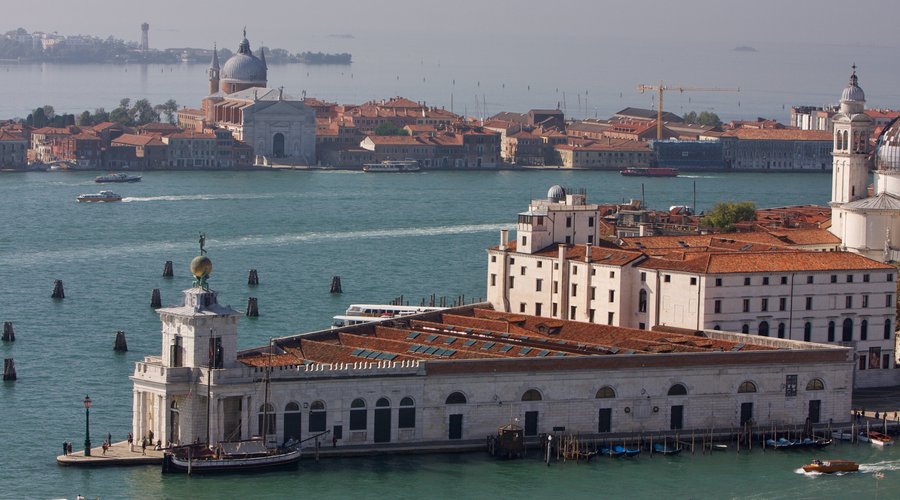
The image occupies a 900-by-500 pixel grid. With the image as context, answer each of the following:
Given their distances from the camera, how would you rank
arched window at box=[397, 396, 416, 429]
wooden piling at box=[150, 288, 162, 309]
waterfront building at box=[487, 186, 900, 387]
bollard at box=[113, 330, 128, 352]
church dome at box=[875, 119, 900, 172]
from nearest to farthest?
arched window at box=[397, 396, 416, 429] < waterfront building at box=[487, 186, 900, 387] < bollard at box=[113, 330, 128, 352] < church dome at box=[875, 119, 900, 172] < wooden piling at box=[150, 288, 162, 309]

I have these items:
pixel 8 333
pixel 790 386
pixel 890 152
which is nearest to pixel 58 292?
pixel 8 333

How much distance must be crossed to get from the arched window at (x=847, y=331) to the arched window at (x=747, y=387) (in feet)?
24.0

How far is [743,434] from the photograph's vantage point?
44.0 meters

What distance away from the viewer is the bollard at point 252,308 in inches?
2466

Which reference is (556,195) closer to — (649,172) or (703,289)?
(703,289)

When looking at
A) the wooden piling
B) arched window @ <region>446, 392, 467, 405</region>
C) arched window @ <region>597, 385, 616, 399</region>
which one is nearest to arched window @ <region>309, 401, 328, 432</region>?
arched window @ <region>446, 392, 467, 405</region>

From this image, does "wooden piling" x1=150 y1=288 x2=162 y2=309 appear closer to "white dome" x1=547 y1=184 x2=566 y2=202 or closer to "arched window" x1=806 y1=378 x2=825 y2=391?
"white dome" x1=547 y1=184 x2=566 y2=202

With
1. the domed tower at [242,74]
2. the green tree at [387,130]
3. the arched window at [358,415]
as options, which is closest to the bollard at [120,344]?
the arched window at [358,415]

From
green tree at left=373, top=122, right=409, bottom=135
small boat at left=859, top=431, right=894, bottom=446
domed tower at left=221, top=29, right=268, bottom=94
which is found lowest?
small boat at left=859, top=431, right=894, bottom=446

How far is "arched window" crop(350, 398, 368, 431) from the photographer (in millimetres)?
41812

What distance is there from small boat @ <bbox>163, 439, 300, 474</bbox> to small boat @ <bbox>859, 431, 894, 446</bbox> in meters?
10.9

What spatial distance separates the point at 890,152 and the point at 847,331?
1402 cm

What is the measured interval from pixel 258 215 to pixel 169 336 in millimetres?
58063

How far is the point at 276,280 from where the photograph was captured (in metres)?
72.4
